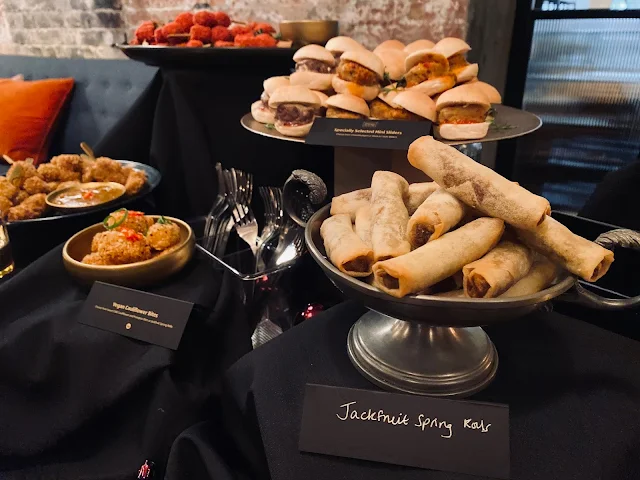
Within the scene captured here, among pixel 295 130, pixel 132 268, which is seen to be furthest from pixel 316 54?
pixel 132 268

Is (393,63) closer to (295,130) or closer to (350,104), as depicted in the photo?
(350,104)

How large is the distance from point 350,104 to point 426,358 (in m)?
0.65

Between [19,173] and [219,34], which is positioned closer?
[19,173]

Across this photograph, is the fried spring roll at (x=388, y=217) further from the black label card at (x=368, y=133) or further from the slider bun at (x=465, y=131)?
the slider bun at (x=465, y=131)

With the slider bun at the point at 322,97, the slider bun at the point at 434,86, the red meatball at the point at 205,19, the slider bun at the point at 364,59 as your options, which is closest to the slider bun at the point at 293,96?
the slider bun at the point at 322,97

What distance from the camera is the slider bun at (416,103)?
107 cm

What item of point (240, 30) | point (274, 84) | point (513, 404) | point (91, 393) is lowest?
point (91, 393)

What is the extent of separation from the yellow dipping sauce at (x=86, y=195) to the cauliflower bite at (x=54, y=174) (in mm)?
77

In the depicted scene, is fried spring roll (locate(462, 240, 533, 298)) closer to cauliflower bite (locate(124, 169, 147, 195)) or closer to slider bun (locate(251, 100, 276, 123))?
slider bun (locate(251, 100, 276, 123))

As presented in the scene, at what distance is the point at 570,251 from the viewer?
56cm

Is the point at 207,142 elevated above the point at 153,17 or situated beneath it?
situated beneath

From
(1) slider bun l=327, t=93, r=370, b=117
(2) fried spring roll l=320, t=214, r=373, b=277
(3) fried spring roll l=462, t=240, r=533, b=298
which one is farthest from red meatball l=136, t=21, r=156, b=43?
(3) fried spring roll l=462, t=240, r=533, b=298

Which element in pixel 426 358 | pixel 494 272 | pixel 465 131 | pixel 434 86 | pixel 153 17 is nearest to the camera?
pixel 494 272

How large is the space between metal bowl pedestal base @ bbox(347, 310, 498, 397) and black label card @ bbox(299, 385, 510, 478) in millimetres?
48
